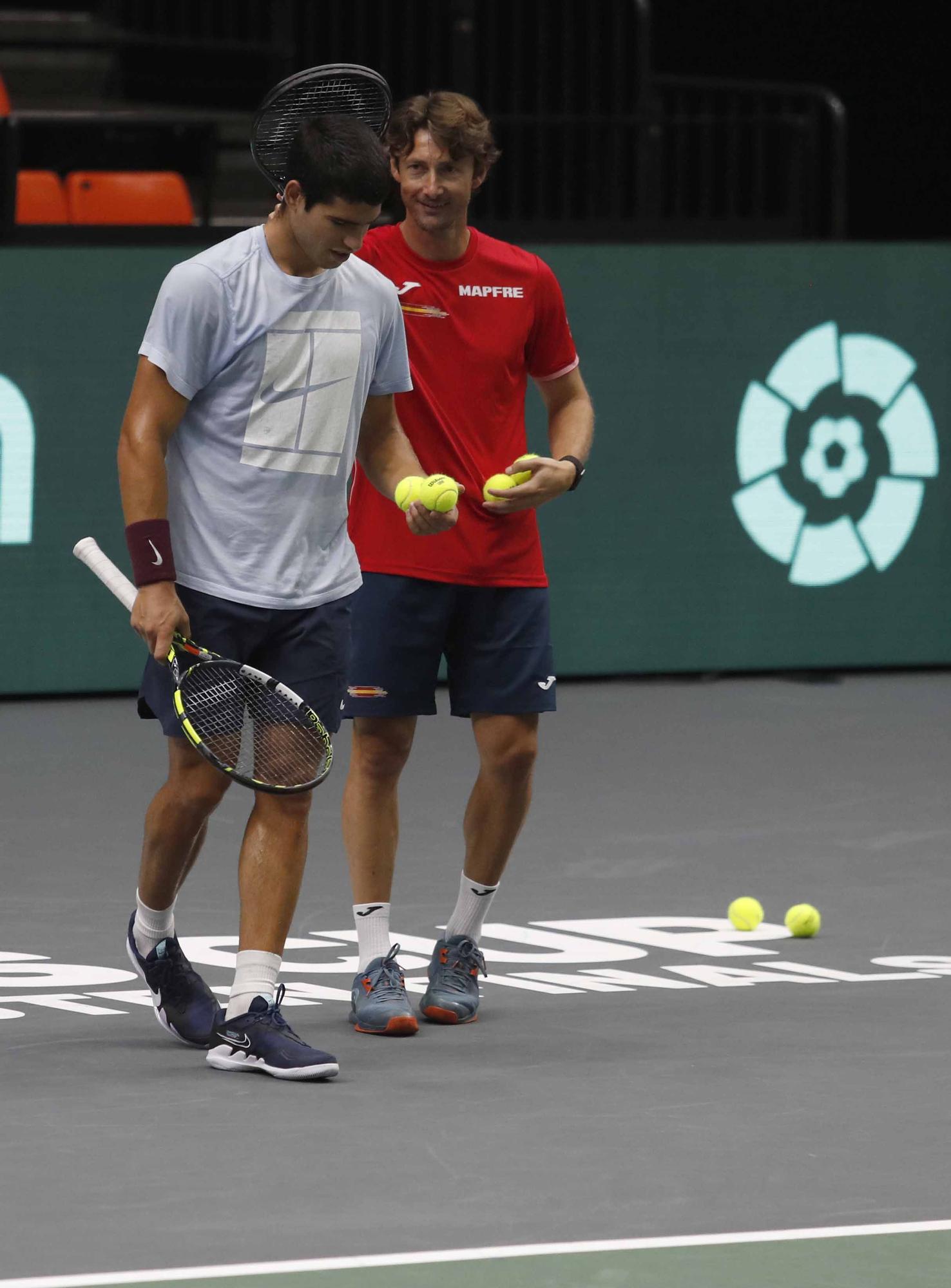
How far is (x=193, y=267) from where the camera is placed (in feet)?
16.2

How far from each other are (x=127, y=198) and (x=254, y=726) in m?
6.90

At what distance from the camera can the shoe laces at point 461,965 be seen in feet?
18.2

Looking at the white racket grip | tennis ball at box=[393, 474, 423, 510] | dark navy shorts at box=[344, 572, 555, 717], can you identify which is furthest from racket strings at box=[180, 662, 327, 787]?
dark navy shorts at box=[344, 572, 555, 717]

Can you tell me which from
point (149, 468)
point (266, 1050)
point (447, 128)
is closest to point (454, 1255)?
point (266, 1050)

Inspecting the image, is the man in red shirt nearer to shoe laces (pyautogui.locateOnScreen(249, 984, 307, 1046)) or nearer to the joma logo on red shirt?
the joma logo on red shirt

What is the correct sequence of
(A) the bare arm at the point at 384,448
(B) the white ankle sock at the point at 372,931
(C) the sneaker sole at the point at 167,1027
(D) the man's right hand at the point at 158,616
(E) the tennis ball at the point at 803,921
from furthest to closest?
(E) the tennis ball at the point at 803,921
(B) the white ankle sock at the point at 372,931
(A) the bare arm at the point at 384,448
(C) the sneaker sole at the point at 167,1027
(D) the man's right hand at the point at 158,616

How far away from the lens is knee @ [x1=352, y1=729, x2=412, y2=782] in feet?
18.5

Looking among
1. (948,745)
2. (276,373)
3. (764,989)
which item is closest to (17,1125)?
(276,373)

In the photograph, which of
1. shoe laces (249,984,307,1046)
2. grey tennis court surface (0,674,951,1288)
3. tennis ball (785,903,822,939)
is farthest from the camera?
tennis ball (785,903,822,939)

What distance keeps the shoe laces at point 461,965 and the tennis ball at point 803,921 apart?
102 cm

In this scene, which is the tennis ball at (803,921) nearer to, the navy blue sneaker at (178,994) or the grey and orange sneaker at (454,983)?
the grey and orange sneaker at (454,983)

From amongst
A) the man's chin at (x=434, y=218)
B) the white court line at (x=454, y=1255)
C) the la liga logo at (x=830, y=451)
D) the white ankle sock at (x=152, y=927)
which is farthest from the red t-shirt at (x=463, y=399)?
the la liga logo at (x=830, y=451)

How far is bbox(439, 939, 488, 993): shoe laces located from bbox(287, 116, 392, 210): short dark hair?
167 cm

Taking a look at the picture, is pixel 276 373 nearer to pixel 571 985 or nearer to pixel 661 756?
pixel 571 985
